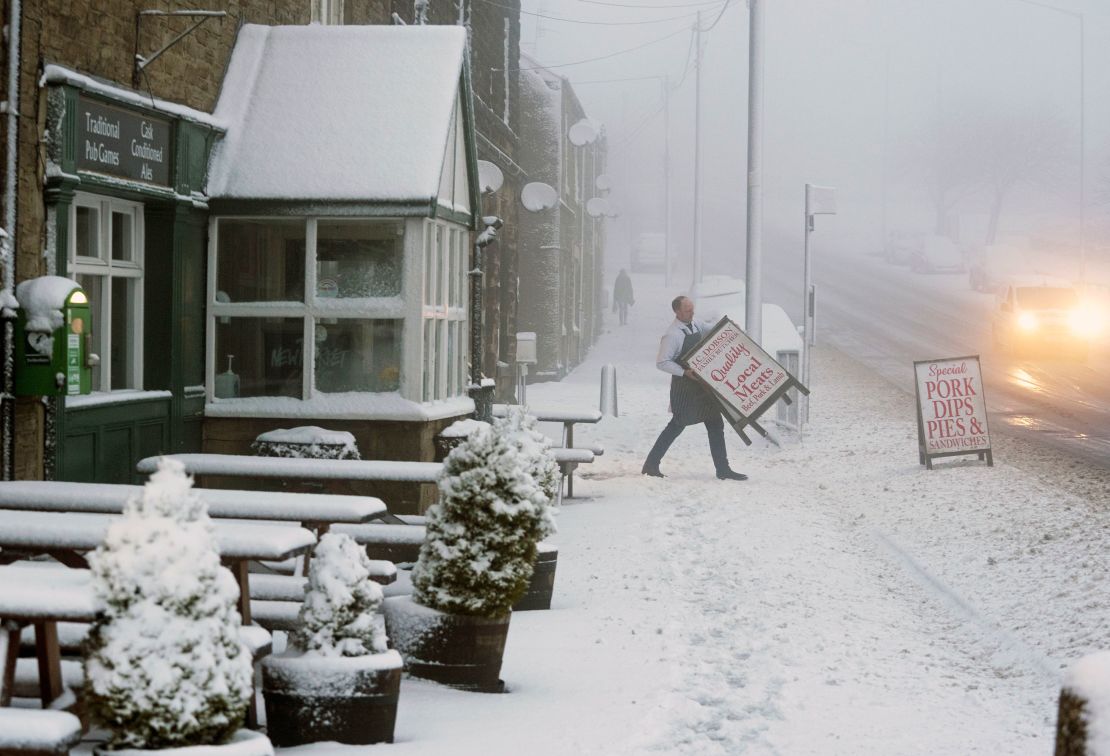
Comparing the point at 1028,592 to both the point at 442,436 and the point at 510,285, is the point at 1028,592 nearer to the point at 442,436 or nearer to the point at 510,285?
the point at 442,436

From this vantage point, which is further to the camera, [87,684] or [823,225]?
[823,225]

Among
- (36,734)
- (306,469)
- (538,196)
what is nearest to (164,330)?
(306,469)

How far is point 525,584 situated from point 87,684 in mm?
2947

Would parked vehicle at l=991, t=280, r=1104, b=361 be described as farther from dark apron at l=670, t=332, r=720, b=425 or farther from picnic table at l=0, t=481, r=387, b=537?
picnic table at l=0, t=481, r=387, b=537

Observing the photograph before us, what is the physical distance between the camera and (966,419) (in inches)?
608

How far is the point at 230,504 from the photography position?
286 inches

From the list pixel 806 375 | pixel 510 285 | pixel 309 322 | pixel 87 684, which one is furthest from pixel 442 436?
pixel 510 285

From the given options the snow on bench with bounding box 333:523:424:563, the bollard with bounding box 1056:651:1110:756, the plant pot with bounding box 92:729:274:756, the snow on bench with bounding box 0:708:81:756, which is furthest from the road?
the snow on bench with bounding box 0:708:81:756

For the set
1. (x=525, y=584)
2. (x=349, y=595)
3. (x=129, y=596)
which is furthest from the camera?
(x=525, y=584)

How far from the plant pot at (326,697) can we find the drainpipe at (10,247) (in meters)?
3.60

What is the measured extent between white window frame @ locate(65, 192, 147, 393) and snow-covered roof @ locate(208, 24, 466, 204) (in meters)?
0.93

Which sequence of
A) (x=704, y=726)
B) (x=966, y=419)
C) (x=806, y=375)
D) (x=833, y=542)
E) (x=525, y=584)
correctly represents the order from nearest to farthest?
1. (x=704, y=726)
2. (x=525, y=584)
3. (x=833, y=542)
4. (x=966, y=419)
5. (x=806, y=375)

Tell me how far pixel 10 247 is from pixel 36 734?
4884 millimetres

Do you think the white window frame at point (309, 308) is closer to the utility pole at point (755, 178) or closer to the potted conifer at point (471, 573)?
the potted conifer at point (471, 573)
